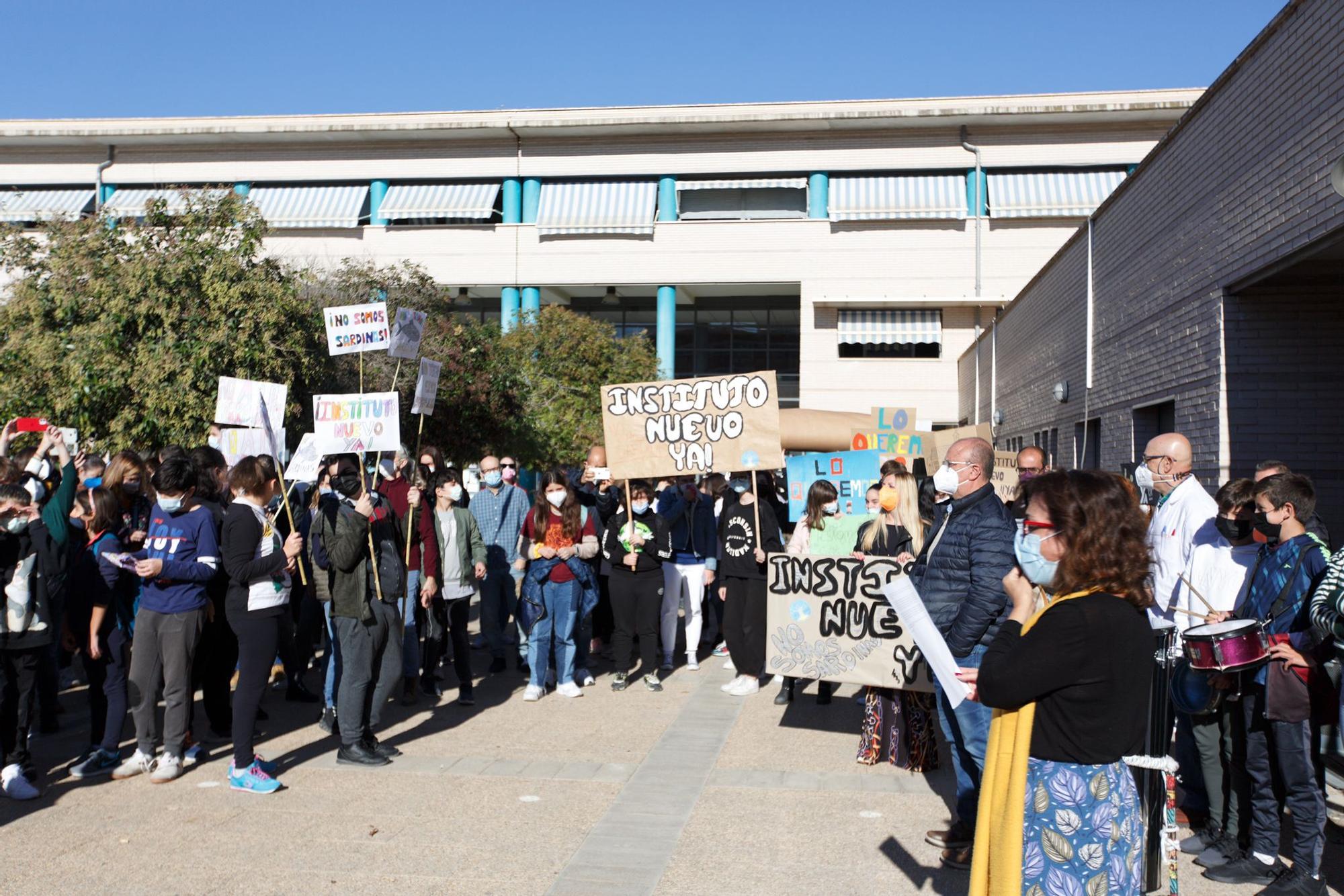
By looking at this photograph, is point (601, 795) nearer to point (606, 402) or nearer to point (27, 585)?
point (27, 585)

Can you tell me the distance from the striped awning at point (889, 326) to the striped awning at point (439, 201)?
12.6 meters

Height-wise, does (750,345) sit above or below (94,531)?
above

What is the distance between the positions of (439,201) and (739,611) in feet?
99.0

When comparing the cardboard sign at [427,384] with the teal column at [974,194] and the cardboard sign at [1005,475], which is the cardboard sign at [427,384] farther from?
the teal column at [974,194]

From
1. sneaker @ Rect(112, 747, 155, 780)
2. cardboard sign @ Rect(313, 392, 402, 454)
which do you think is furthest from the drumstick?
sneaker @ Rect(112, 747, 155, 780)

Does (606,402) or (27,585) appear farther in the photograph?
(606,402)

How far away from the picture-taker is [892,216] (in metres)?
34.9

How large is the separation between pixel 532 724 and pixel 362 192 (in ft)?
107

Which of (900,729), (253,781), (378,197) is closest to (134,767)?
(253,781)

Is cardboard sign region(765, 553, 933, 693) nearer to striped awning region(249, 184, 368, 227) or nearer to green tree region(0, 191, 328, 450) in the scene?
green tree region(0, 191, 328, 450)

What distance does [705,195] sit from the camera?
121ft

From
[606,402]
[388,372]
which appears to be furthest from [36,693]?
[388,372]

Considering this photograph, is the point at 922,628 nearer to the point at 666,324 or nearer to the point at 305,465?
the point at 305,465

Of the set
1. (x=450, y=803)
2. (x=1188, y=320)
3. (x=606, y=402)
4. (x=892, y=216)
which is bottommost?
(x=450, y=803)
